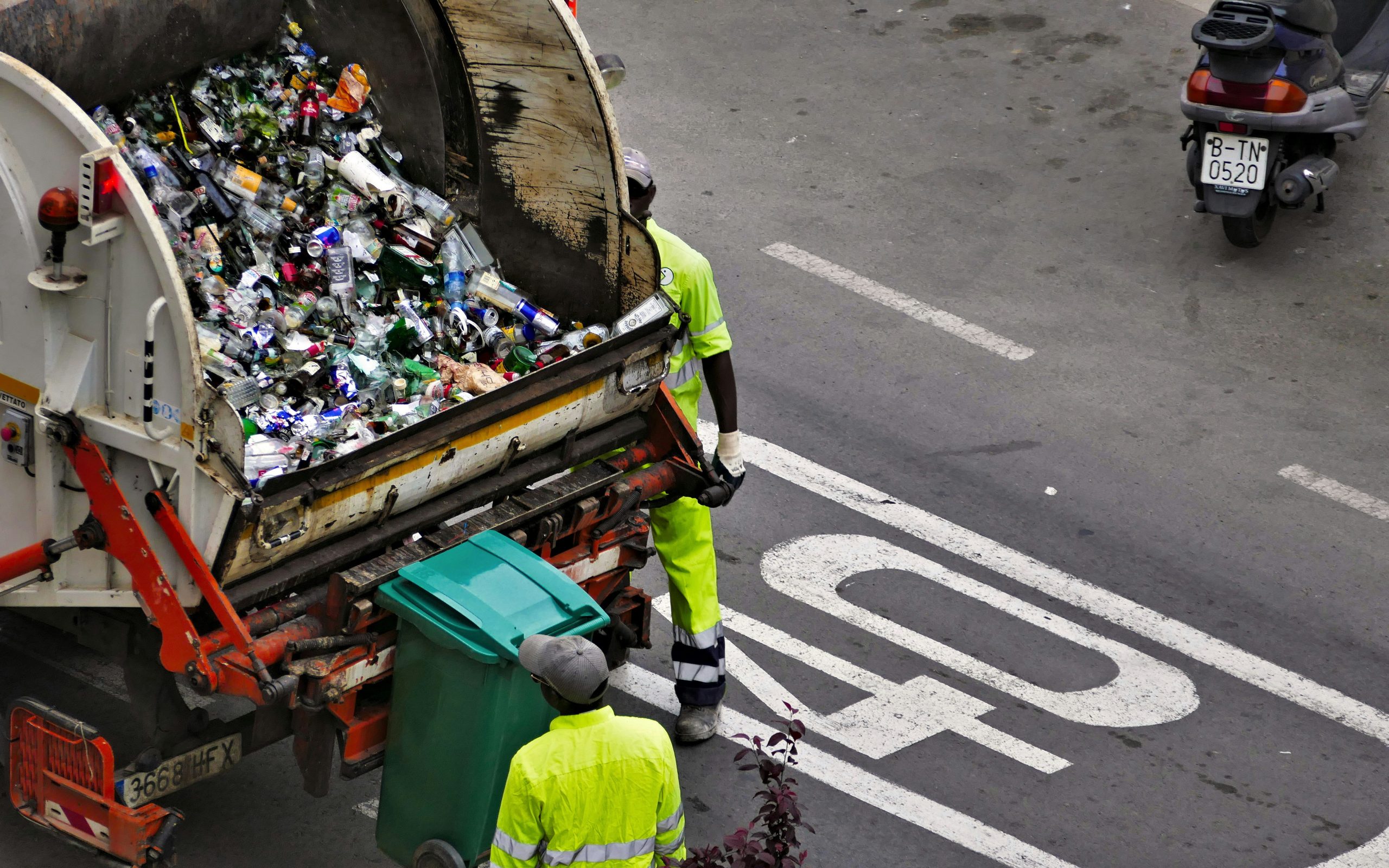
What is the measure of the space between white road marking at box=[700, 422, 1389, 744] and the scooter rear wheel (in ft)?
9.54

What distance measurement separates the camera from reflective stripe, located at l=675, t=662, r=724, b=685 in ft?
19.2

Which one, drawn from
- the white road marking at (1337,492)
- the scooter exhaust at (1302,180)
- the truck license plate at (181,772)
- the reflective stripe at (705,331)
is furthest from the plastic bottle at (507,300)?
the scooter exhaust at (1302,180)

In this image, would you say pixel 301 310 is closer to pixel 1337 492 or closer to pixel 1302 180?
pixel 1337 492

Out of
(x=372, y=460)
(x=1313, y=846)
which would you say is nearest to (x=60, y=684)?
(x=372, y=460)

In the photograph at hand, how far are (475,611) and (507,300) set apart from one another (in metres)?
1.59

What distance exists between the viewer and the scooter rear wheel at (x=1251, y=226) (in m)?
8.89

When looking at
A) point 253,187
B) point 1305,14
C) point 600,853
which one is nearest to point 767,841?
point 600,853

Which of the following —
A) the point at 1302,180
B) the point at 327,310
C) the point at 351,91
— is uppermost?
the point at 351,91

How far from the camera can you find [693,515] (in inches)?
226

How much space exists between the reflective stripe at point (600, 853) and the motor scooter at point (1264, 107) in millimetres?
5767

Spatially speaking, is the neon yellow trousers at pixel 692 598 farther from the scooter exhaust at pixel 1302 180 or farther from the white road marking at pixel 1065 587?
the scooter exhaust at pixel 1302 180

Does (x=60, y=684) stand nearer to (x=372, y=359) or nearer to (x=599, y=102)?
(x=372, y=359)

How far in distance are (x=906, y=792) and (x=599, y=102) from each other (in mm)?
2422

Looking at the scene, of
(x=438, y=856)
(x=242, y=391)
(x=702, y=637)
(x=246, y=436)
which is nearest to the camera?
(x=438, y=856)
